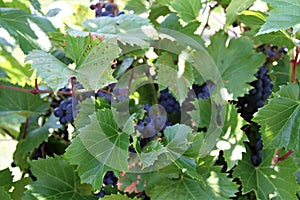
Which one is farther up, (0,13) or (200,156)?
(0,13)

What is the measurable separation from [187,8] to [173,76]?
139 mm

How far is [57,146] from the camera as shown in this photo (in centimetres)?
103

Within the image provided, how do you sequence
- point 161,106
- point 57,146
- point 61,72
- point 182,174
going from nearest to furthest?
point 61,72 → point 182,174 → point 161,106 → point 57,146

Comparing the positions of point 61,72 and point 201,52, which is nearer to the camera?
point 61,72

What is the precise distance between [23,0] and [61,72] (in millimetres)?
409

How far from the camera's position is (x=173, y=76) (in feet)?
3.01

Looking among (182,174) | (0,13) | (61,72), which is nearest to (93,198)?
(182,174)

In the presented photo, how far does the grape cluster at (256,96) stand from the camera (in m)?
0.98

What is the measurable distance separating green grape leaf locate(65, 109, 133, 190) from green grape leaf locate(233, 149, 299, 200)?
0.85ft

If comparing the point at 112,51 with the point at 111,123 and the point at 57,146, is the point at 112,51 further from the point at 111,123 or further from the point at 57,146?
the point at 57,146

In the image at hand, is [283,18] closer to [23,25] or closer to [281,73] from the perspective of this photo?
[281,73]

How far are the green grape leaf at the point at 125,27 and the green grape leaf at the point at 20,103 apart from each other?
287 mm

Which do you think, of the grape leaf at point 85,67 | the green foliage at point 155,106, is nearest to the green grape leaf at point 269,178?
the green foliage at point 155,106

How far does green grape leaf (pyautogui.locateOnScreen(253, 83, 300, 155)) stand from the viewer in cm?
79
